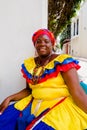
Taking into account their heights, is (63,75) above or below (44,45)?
below

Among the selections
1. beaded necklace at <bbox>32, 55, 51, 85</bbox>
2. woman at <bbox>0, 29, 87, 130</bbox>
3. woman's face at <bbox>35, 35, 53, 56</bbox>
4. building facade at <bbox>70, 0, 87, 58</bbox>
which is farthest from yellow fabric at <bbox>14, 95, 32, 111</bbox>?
building facade at <bbox>70, 0, 87, 58</bbox>

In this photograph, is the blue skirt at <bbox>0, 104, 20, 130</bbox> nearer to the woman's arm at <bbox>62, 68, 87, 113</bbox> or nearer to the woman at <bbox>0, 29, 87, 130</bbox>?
the woman at <bbox>0, 29, 87, 130</bbox>

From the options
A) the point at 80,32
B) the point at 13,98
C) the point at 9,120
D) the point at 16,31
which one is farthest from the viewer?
the point at 80,32

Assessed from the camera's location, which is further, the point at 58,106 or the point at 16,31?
the point at 16,31

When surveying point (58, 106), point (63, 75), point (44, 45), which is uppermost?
point (44, 45)

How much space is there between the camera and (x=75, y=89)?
46.7 inches

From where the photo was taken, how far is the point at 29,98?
1426mm

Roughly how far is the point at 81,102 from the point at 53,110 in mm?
153

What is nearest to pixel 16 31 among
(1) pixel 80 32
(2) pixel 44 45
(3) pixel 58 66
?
(2) pixel 44 45

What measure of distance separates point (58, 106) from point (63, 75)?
0.55 ft

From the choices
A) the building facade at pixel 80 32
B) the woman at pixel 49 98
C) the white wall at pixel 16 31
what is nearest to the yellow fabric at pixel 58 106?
the woman at pixel 49 98

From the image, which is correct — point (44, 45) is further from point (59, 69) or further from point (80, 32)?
point (80, 32)

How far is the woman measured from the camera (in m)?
1.15

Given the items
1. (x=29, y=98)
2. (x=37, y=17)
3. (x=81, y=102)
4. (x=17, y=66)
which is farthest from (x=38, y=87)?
(x=37, y=17)
